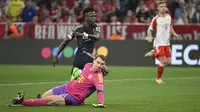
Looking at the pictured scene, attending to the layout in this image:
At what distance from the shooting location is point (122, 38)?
26.6 metres

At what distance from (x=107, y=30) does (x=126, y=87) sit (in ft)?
29.6

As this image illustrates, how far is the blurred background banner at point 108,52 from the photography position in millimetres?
25453

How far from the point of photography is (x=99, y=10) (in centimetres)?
2870

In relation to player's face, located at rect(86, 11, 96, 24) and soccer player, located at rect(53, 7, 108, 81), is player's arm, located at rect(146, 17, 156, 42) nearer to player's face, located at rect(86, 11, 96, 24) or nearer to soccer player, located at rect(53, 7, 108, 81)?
soccer player, located at rect(53, 7, 108, 81)

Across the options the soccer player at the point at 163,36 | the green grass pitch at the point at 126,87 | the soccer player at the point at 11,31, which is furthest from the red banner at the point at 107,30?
the soccer player at the point at 163,36

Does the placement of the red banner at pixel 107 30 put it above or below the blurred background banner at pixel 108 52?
above

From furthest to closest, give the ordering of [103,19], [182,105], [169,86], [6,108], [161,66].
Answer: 1. [103,19]
2. [161,66]
3. [169,86]
4. [182,105]
5. [6,108]

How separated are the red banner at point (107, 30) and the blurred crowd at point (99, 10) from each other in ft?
2.65

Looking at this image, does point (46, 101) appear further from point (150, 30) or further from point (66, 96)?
point (150, 30)

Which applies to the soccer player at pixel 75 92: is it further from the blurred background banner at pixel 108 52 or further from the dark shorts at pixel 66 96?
the blurred background banner at pixel 108 52

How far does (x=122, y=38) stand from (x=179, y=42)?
2490 mm

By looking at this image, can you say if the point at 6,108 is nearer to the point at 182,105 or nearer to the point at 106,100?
the point at 106,100

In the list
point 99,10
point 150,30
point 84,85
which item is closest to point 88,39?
point 84,85

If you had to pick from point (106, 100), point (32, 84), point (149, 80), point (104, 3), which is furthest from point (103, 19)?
point (106, 100)
